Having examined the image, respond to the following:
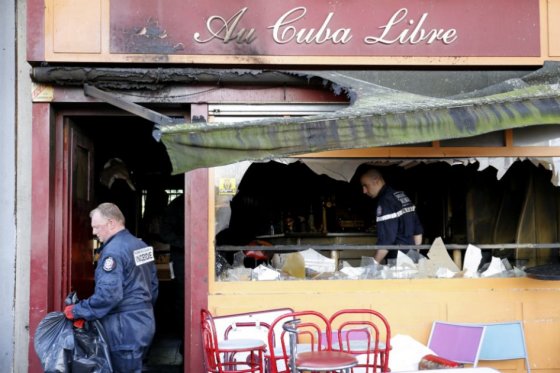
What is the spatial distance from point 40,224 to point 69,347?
4.66 feet

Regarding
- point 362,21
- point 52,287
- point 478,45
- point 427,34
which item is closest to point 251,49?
point 362,21

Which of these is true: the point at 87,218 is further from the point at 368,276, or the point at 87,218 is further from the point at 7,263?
the point at 368,276

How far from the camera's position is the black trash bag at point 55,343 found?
505cm

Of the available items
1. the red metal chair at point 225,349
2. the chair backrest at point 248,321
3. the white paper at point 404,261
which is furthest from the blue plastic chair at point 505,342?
the red metal chair at point 225,349

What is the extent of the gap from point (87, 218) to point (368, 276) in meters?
2.91

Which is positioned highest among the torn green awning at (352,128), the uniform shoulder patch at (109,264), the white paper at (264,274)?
the torn green awning at (352,128)

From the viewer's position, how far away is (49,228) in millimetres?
6105

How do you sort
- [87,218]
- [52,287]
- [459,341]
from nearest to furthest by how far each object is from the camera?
[459,341] < [52,287] < [87,218]

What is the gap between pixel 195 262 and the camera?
6168mm

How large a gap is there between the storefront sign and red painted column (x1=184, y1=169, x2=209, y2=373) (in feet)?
4.21

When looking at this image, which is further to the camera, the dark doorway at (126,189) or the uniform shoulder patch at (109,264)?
the dark doorway at (126,189)

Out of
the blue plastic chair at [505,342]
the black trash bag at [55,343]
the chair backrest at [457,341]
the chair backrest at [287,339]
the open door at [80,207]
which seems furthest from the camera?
the open door at [80,207]

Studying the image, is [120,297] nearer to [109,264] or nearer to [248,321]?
[109,264]

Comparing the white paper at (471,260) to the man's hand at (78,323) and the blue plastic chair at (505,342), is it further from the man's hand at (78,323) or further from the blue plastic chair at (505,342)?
the man's hand at (78,323)
